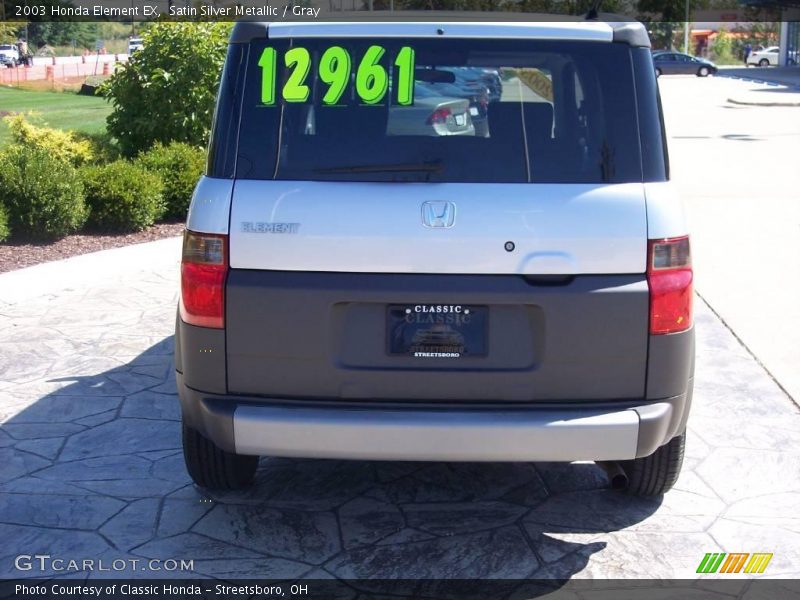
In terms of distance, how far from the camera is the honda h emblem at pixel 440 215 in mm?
3828

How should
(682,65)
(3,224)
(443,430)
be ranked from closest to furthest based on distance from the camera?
(443,430), (3,224), (682,65)

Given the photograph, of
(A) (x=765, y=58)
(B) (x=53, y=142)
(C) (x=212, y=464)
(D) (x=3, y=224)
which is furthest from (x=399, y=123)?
(A) (x=765, y=58)

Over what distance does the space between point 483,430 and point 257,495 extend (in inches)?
57.1

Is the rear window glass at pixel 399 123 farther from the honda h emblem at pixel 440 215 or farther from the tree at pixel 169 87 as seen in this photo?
the tree at pixel 169 87

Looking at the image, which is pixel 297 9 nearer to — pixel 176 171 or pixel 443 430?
pixel 176 171

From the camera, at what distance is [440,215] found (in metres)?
3.83

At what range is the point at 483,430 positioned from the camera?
12.5 feet

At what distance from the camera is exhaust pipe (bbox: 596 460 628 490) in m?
4.72

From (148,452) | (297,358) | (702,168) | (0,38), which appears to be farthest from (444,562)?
(0,38)

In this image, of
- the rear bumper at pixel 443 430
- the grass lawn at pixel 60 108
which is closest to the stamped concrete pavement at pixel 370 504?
the rear bumper at pixel 443 430

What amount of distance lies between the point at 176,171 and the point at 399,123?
322 inches

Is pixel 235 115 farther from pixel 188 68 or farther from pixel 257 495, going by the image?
pixel 188 68

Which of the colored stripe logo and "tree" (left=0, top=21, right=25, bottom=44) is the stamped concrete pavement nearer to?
the colored stripe logo

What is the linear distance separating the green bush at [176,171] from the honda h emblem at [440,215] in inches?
320
